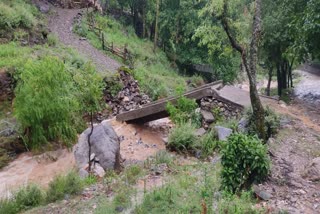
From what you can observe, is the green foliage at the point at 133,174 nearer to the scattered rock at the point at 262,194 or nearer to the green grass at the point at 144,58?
the scattered rock at the point at 262,194

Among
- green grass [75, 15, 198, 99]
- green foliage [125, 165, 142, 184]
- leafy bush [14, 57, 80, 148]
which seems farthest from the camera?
green grass [75, 15, 198, 99]

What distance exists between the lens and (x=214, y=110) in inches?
421

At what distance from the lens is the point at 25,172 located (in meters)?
9.47

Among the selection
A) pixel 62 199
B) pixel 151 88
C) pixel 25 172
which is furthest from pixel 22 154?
pixel 151 88

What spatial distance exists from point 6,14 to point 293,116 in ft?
48.9

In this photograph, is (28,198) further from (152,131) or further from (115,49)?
(115,49)

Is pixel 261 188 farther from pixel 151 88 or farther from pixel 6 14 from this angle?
pixel 6 14

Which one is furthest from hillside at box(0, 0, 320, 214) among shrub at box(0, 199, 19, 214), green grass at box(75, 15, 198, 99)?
green grass at box(75, 15, 198, 99)

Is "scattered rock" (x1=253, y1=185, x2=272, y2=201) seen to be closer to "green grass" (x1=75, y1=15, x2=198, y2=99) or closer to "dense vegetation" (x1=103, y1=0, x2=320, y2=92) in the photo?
"dense vegetation" (x1=103, y1=0, x2=320, y2=92)

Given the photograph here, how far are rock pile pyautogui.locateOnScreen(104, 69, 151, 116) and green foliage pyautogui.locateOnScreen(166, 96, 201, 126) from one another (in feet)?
14.1

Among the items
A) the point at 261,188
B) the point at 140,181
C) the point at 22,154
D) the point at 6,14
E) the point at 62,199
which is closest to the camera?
the point at 261,188

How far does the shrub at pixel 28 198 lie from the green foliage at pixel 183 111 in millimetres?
5207

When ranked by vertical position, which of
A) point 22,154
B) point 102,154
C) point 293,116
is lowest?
point 22,154

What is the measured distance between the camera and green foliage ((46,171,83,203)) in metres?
6.06
